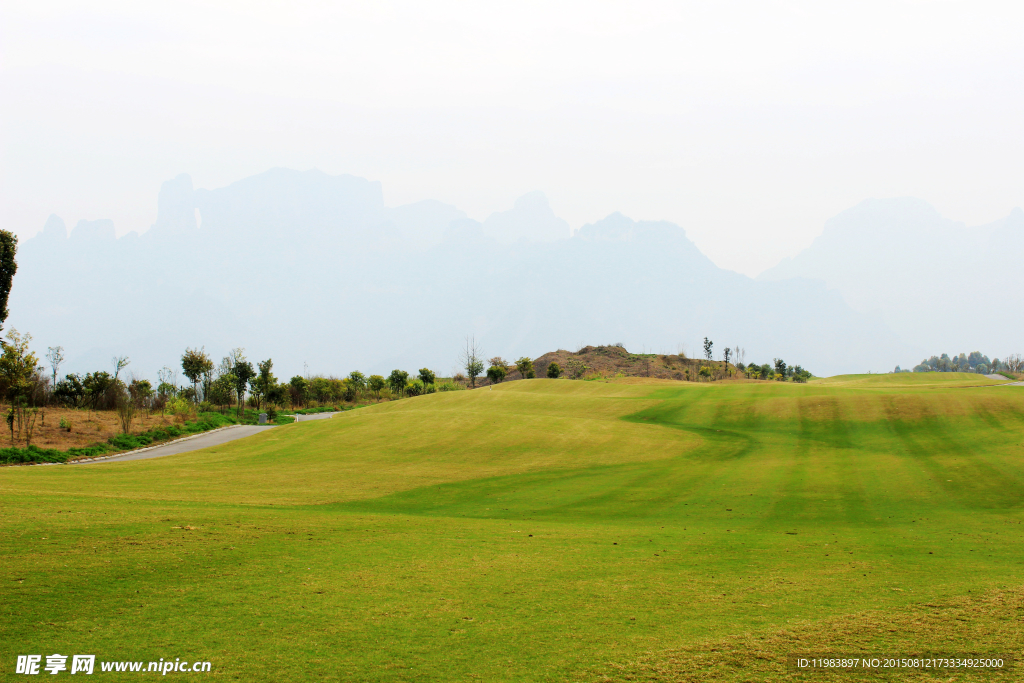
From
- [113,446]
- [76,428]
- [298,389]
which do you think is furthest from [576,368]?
[76,428]

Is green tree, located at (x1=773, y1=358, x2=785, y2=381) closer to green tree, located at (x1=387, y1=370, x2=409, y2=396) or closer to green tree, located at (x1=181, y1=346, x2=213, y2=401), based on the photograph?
green tree, located at (x1=387, y1=370, x2=409, y2=396)

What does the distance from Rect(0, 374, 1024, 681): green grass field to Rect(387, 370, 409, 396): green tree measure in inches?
1745

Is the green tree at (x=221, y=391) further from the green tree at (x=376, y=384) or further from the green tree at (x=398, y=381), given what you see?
the green tree at (x=398, y=381)

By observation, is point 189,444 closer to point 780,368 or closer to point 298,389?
point 298,389

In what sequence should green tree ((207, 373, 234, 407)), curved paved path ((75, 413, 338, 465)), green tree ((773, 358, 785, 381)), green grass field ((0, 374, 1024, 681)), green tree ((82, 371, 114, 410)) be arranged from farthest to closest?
green tree ((773, 358, 785, 381)), green tree ((207, 373, 234, 407)), green tree ((82, 371, 114, 410)), curved paved path ((75, 413, 338, 465)), green grass field ((0, 374, 1024, 681))

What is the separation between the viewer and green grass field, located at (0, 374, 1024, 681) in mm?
5730

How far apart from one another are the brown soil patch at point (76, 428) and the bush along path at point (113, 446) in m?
0.76

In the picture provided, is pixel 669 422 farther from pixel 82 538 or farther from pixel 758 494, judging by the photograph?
pixel 82 538

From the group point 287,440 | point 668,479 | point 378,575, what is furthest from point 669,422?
point 378,575

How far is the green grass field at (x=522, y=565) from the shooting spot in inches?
226

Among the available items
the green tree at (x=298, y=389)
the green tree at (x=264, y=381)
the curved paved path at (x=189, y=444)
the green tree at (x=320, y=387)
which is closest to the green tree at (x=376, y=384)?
the green tree at (x=320, y=387)

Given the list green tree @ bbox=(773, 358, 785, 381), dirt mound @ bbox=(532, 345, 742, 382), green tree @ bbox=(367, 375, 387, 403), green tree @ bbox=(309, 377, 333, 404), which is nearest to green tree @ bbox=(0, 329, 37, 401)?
green tree @ bbox=(309, 377, 333, 404)

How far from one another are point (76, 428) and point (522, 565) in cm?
3411

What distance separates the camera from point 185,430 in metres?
38.2
